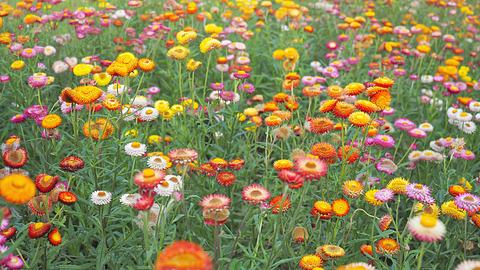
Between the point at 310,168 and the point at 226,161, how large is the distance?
4.65 feet

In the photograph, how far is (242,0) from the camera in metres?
6.53

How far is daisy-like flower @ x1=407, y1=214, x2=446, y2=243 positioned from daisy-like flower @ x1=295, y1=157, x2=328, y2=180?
1.28 feet

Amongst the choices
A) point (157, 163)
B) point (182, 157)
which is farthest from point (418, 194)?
point (157, 163)

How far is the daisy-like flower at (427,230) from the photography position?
1.69m

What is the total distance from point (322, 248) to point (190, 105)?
5.83 feet

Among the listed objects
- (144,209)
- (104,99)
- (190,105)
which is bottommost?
(190,105)

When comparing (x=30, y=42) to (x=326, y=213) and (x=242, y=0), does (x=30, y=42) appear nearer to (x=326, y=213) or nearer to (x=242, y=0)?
(x=242, y=0)

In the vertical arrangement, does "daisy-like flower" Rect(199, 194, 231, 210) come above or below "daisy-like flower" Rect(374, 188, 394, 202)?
above

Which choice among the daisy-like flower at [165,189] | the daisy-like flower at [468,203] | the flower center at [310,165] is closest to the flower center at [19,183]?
the daisy-like flower at [165,189]

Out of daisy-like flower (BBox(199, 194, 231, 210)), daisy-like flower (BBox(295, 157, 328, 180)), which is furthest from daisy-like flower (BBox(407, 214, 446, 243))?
daisy-like flower (BBox(199, 194, 231, 210))

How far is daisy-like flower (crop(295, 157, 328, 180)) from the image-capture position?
1.92 meters

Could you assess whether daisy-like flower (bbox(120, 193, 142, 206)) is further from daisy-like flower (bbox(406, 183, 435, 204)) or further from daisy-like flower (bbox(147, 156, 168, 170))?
daisy-like flower (bbox(406, 183, 435, 204))

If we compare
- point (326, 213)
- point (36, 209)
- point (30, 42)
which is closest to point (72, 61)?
point (30, 42)

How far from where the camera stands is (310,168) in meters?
1.95
